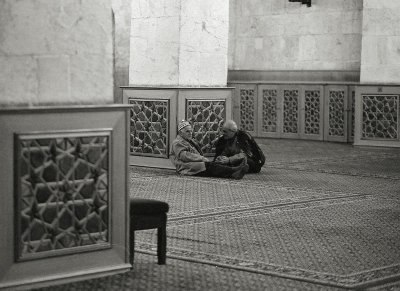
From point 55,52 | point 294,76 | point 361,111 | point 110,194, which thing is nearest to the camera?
point 55,52

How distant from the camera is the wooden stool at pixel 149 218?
482cm

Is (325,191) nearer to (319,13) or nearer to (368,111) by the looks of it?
(368,111)

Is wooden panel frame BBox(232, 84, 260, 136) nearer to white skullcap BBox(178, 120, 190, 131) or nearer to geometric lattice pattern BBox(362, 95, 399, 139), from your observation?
geometric lattice pattern BBox(362, 95, 399, 139)

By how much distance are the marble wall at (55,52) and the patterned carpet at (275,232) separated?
966 mm

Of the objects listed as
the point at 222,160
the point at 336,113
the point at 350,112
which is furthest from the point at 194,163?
the point at 336,113

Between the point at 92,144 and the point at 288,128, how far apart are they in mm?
10195

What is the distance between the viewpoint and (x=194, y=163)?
9297mm

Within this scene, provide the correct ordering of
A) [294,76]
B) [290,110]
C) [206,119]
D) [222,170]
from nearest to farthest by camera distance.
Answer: [222,170]
[206,119]
[290,110]
[294,76]

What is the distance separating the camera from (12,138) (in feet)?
13.7

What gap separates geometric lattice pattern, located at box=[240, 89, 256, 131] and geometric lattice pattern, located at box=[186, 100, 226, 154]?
4.61m

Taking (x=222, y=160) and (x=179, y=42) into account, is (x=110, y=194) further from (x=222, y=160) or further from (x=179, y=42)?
(x=179, y=42)

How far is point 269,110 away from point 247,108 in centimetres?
48

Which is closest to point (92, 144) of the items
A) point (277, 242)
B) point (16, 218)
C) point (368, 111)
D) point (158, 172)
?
point (16, 218)

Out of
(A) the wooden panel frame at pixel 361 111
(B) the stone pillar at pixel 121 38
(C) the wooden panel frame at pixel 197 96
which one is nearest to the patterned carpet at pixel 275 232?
(C) the wooden panel frame at pixel 197 96
